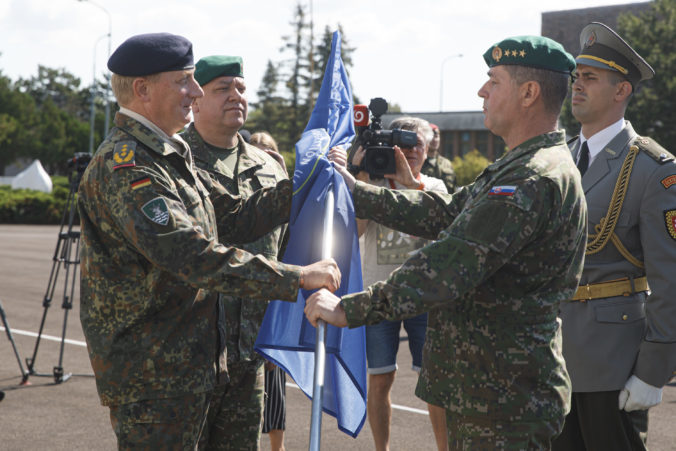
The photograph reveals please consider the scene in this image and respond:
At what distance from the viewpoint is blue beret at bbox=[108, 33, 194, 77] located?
114 inches

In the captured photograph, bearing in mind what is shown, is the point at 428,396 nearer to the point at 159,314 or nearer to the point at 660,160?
the point at 159,314

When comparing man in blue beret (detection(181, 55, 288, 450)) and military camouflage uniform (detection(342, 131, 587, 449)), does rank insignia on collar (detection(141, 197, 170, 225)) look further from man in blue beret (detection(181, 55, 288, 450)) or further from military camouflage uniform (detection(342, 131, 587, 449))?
man in blue beret (detection(181, 55, 288, 450))

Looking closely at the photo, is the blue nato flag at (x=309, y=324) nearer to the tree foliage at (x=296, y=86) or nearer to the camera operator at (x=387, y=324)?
the camera operator at (x=387, y=324)

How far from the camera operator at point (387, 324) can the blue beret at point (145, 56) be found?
190 cm

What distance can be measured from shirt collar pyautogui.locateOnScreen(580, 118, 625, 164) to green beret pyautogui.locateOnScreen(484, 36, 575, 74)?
0.92m

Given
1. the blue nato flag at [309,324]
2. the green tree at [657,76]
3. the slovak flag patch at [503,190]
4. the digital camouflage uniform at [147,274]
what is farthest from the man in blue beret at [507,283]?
the green tree at [657,76]

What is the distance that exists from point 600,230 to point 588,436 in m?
0.95

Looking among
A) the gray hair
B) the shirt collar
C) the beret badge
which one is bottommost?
the shirt collar

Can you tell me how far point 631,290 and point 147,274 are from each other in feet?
7.13

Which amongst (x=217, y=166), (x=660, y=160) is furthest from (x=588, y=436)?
(x=217, y=166)

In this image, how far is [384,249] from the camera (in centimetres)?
526

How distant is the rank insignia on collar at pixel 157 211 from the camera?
105 inches

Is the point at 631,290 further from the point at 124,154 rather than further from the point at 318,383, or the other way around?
the point at 124,154

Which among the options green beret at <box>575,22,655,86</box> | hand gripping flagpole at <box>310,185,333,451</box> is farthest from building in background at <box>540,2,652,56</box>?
hand gripping flagpole at <box>310,185,333,451</box>
